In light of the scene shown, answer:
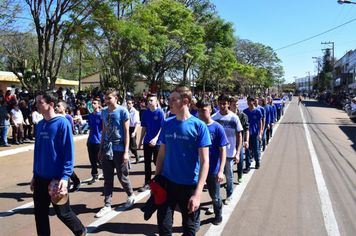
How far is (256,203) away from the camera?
5094 millimetres

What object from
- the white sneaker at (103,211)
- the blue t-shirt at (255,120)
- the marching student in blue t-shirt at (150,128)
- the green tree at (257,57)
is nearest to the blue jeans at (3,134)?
the marching student in blue t-shirt at (150,128)

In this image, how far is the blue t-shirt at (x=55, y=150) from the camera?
3.18 meters

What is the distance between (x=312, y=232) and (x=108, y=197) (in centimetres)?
307

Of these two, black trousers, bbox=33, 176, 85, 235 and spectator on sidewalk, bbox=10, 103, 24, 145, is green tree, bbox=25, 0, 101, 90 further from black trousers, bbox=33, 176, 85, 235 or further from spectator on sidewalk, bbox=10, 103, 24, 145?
black trousers, bbox=33, 176, 85, 235

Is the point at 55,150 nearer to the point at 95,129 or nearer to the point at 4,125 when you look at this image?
the point at 95,129

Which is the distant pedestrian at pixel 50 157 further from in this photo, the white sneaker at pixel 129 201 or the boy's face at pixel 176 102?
the white sneaker at pixel 129 201

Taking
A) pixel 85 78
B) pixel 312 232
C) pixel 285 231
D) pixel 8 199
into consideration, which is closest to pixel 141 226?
pixel 285 231

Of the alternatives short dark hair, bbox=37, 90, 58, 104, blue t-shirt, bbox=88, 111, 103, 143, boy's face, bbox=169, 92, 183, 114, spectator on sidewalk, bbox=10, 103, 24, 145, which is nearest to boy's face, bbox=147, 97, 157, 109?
blue t-shirt, bbox=88, 111, 103, 143

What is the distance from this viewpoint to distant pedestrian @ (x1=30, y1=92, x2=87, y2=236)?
3180 millimetres

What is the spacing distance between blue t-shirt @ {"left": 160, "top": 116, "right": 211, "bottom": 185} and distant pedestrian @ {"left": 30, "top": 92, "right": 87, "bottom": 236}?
114 centimetres

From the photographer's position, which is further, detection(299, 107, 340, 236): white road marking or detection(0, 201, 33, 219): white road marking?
detection(0, 201, 33, 219): white road marking

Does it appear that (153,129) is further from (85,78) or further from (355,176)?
(85,78)

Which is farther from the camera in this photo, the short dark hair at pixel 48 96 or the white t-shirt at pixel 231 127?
the white t-shirt at pixel 231 127

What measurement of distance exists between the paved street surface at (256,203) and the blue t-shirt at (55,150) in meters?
1.25
